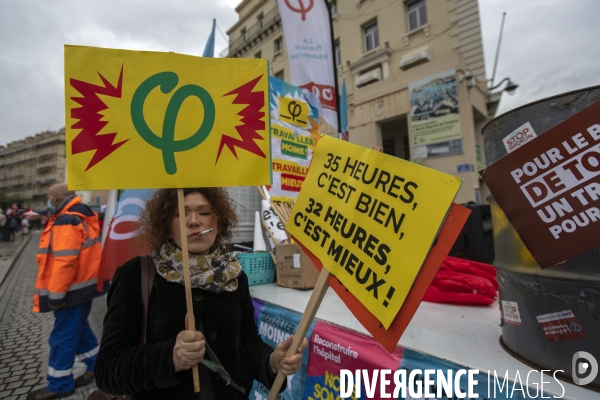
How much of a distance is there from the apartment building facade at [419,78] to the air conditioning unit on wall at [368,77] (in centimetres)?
5

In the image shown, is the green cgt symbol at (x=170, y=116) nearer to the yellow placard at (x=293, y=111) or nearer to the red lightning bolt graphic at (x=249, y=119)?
the red lightning bolt graphic at (x=249, y=119)

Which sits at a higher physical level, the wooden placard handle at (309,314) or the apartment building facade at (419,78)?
the apartment building facade at (419,78)

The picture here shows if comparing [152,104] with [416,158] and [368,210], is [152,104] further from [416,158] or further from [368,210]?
[416,158]

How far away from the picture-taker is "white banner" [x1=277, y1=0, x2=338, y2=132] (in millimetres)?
4266

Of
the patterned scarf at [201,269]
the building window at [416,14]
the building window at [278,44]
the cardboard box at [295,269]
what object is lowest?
the cardboard box at [295,269]

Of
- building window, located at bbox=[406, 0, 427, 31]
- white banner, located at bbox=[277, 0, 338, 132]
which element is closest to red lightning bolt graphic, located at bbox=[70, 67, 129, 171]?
white banner, located at bbox=[277, 0, 338, 132]

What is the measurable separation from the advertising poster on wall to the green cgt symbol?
12126 millimetres

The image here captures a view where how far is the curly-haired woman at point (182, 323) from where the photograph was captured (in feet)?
3.69

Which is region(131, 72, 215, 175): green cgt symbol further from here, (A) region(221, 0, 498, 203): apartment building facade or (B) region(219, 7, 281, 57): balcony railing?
(B) region(219, 7, 281, 57): balcony railing

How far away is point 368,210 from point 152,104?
3.58ft

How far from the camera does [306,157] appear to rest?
3816 millimetres

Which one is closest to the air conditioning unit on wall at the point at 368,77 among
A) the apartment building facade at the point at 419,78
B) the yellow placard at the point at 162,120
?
the apartment building facade at the point at 419,78

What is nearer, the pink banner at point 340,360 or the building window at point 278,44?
the pink banner at point 340,360

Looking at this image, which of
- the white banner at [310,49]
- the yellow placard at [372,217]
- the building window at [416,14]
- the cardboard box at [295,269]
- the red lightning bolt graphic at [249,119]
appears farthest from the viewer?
the building window at [416,14]
